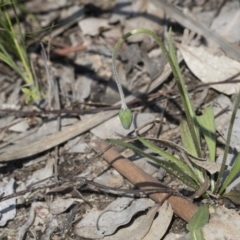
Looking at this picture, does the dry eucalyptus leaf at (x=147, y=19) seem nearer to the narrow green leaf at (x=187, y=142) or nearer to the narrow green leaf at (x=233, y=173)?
the narrow green leaf at (x=187, y=142)

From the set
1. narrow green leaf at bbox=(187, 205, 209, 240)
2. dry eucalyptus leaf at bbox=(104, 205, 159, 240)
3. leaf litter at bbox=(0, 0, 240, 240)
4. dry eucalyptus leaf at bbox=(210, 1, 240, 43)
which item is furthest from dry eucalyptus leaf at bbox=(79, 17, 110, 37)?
narrow green leaf at bbox=(187, 205, 209, 240)

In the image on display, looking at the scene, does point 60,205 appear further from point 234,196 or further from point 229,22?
point 229,22

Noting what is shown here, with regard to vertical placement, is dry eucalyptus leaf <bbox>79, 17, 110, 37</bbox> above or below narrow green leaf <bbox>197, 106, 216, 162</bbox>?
below

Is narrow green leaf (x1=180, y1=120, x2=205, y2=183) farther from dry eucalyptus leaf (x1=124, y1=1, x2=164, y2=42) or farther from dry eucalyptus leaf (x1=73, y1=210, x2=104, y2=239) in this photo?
dry eucalyptus leaf (x1=124, y1=1, x2=164, y2=42)

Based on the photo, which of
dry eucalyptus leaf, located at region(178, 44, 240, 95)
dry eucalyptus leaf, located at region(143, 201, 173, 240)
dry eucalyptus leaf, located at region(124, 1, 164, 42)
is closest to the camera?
dry eucalyptus leaf, located at region(143, 201, 173, 240)

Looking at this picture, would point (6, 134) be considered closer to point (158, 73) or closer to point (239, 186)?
point (158, 73)

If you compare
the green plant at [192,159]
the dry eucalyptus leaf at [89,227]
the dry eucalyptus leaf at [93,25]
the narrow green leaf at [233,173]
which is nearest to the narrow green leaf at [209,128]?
the green plant at [192,159]

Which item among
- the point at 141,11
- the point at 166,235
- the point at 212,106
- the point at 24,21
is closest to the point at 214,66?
the point at 212,106

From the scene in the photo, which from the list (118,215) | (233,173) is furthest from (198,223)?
(118,215)

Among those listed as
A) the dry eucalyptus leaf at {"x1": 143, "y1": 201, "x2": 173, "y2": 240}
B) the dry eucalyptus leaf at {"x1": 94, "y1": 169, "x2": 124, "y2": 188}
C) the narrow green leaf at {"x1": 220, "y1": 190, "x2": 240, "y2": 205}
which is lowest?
the dry eucalyptus leaf at {"x1": 94, "y1": 169, "x2": 124, "y2": 188}
